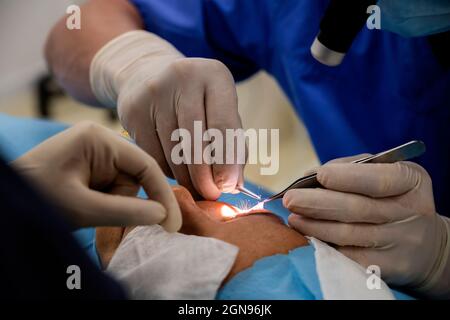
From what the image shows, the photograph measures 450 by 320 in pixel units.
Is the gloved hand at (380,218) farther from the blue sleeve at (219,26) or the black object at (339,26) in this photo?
the blue sleeve at (219,26)

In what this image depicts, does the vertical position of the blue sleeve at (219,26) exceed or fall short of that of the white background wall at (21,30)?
it exceeds it

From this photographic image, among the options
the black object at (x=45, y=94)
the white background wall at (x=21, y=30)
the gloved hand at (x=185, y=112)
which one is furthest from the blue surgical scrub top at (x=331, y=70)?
the black object at (x=45, y=94)

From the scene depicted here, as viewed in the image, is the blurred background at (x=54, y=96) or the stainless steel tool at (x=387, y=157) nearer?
the stainless steel tool at (x=387, y=157)

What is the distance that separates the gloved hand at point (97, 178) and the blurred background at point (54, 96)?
320 mm

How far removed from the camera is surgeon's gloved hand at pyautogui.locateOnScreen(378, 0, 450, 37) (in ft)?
3.72

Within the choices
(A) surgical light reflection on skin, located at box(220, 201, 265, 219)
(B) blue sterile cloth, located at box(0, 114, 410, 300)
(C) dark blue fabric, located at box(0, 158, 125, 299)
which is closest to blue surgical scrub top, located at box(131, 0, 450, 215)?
(A) surgical light reflection on skin, located at box(220, 201, 265, 219)

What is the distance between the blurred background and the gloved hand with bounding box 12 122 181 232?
32 centimetres

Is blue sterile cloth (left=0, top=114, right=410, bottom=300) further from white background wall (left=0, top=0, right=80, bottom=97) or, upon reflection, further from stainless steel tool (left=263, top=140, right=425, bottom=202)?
white background wall (left=0, top=0, right=80, bottom=97)

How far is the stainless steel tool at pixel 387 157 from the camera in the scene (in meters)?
0.99

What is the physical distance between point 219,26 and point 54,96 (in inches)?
81.9

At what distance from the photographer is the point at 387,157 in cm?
104

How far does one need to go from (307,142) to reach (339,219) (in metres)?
0.63

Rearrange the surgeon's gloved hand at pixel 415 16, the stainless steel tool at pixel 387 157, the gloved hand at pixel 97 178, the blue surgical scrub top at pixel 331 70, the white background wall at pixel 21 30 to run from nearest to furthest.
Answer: the gloved hand at pixel 97 178
the stainless steel tool at pixel 387 157
the surgeon's gloved hand at pixel 415 16
the blue surgical scrub top at pixel 331 70
the white background wall at pixel 21 30
